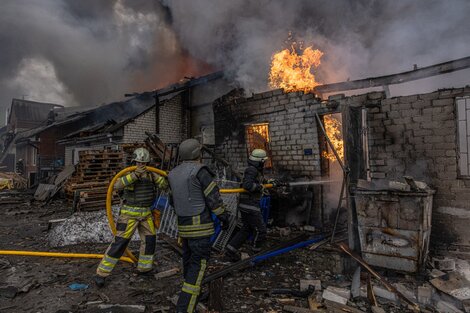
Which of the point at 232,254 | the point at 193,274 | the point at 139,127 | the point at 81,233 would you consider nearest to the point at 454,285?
the point at 232,254

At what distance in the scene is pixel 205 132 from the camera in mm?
14094

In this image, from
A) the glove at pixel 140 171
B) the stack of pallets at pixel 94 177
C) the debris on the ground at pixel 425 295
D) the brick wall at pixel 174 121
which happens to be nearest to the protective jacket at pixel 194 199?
the glove at pixel 140 171

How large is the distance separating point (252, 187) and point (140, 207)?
1.81 metres

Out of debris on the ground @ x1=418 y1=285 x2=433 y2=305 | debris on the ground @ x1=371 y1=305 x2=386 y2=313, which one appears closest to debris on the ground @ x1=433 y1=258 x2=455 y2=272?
debris on the ground @ x1=418 y1=285 x2=433 y2=305

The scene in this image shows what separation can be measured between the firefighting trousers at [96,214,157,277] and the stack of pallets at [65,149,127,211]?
5.03 meters

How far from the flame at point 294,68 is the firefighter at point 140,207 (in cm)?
457

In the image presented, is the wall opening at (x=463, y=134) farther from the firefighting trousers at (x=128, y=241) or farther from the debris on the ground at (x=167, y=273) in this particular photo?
the firefighting trousers at (x=128, y=241)

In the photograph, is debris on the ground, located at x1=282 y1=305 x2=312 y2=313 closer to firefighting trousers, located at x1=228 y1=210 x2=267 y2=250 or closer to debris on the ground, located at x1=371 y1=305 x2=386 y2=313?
debris on the ground, located at x1=371 y1=305 x2=386 y2=313

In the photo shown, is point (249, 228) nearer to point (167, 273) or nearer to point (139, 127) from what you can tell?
point (167, 273)

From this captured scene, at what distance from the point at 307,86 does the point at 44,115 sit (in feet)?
125

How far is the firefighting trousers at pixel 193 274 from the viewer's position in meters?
3.04

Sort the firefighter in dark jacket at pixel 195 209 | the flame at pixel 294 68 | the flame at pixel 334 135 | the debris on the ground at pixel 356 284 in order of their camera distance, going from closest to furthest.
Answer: the firefighter in dark jacket at pixel 195 209 → the debris on the ground at pixel 356 284 → the flame at pixel 334 135 → the flame at pixel 294 68

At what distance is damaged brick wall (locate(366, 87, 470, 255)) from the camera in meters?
4.99

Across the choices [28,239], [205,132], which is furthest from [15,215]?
[205,132]
